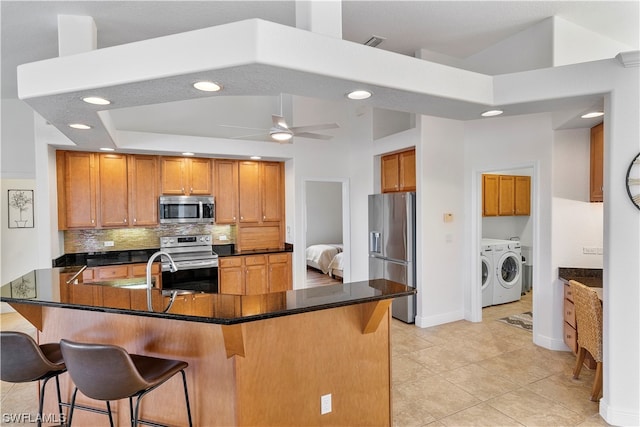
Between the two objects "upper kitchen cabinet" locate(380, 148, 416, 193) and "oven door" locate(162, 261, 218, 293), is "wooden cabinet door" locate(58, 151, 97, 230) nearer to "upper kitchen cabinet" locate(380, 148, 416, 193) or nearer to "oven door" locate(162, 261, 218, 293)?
"oven door" locate(162, 261, 218, 293)

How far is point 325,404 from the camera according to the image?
7.21ft

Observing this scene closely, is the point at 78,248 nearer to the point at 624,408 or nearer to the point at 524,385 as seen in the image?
the point at 524,385

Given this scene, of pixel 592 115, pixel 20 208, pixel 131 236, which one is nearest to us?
pixel 592 115

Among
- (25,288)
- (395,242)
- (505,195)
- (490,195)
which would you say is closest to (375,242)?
(395,242)

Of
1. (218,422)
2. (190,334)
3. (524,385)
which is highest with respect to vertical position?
(190,334)

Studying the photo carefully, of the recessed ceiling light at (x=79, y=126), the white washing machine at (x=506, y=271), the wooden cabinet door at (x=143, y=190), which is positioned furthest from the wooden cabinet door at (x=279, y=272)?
the white washing machine at (x=506, y=271)

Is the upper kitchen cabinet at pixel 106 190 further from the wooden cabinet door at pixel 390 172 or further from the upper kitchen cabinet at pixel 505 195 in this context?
the upper kitchen cabinet at pixel 505 195

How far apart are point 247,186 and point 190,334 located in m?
3.73

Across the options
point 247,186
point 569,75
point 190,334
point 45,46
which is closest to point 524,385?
point 569,75

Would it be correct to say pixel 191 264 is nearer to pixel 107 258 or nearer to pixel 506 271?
pixel 107 258

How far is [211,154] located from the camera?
5.04 m

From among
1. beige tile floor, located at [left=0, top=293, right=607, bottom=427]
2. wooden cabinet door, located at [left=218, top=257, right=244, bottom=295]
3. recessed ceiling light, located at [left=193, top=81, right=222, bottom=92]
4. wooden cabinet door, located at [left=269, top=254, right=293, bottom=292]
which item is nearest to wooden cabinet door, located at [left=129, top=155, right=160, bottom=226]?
wooden cabinet door, located at [left=218, top=257, right=244, bottom=295]

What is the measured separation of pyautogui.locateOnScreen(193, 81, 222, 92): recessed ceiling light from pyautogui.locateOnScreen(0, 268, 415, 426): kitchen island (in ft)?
4.20

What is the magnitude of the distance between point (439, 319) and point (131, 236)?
4.59 meters
